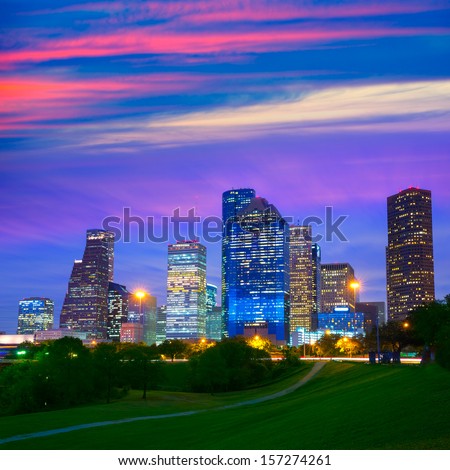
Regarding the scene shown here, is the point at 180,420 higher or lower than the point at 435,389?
lower

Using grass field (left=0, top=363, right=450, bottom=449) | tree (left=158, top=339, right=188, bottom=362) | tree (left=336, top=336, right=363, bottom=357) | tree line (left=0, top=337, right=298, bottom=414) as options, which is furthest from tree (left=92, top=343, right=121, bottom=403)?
tree (left=336, top=336, right=363, bottom=357)

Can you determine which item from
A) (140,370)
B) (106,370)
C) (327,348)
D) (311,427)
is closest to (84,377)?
(106,370)

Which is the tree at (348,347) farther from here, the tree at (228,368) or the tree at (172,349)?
the tree at (172,349)

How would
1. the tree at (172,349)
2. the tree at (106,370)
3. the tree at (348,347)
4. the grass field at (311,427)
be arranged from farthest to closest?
the tree at (172,349)
the tree at (348,347)
the tree at (106,370)
the grass field at (311,427)

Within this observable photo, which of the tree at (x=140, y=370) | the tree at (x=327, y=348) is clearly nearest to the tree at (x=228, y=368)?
the tree at (x=140, y=370)

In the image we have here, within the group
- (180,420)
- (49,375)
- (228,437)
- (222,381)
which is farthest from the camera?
(222,381)

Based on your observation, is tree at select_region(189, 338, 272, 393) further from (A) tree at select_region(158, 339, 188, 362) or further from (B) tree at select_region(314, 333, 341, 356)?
(A) tree at select_region(158, 339, 188, 362)

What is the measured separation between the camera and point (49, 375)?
315ft

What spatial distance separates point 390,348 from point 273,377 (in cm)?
3886

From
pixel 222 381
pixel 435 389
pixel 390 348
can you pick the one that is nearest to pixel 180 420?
pixel 435 389

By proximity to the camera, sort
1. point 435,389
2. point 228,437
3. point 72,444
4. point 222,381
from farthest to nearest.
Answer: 1. point 222,381
2. point 72,444
3. point 228,437
4. point 435,389

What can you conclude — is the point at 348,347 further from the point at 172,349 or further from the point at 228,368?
the point at 228,368
